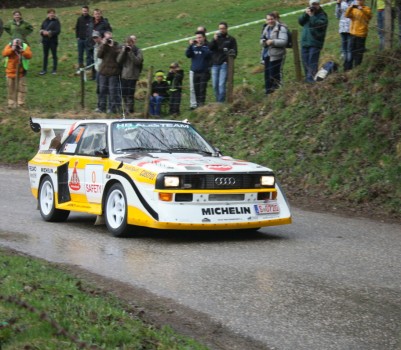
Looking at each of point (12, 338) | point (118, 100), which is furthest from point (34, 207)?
point (12, 338)

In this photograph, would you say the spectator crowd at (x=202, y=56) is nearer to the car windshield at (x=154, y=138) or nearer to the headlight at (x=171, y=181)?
the car windshield at (x=154, y=138)

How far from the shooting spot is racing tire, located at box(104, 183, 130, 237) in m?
11.0

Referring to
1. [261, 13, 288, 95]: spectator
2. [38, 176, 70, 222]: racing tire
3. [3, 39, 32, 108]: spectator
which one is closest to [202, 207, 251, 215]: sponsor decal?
[38, 176, 70, 222]: racing tire

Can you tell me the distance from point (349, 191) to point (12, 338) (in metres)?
9.71

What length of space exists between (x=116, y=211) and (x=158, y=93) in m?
10.9

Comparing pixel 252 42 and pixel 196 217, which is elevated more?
pixel 252 42

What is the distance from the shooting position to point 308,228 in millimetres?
12172

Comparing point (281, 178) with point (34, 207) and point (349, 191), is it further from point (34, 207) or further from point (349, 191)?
point (34, 207)

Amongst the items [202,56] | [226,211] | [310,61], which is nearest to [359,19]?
[310,61]

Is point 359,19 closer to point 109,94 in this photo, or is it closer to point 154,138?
point 154,138

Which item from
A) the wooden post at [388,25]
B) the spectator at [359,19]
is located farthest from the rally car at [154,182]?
the spectator at [359,19]

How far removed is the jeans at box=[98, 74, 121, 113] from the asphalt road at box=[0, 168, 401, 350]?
8584 mm

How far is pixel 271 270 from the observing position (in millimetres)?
8891

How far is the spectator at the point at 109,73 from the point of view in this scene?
70.2ft
